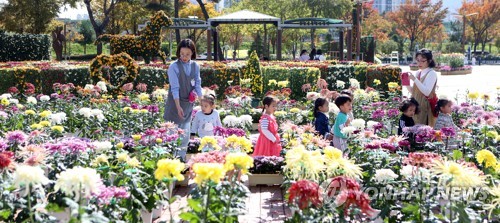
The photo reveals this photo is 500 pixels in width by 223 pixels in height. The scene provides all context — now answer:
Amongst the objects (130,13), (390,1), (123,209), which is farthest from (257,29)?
(390,1)

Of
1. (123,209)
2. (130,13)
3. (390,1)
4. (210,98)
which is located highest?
(390,1)

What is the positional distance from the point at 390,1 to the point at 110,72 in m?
157

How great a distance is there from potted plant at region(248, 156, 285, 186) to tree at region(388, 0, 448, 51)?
146ft

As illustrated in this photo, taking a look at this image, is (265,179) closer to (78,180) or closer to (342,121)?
(342,121)

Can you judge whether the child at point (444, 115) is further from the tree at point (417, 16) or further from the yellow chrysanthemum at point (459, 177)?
the tree at point (417, 16)

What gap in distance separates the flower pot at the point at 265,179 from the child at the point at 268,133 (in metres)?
0.48

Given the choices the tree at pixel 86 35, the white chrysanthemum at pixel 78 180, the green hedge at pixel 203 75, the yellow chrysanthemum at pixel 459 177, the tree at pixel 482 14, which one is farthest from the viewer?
the tree at pixel 86 35

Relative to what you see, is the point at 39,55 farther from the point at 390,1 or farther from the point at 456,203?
the point at 390,1

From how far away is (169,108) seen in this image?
622cm

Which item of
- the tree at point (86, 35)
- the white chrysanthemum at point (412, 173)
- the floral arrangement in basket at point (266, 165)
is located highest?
the tree at point (86, 35)

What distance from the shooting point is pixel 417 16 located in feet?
158

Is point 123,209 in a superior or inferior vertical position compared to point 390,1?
inferior

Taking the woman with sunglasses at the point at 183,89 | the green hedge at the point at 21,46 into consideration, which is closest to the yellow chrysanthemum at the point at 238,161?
the woman with sunglasses at the point at 183,89

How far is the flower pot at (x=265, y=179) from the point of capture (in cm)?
583
